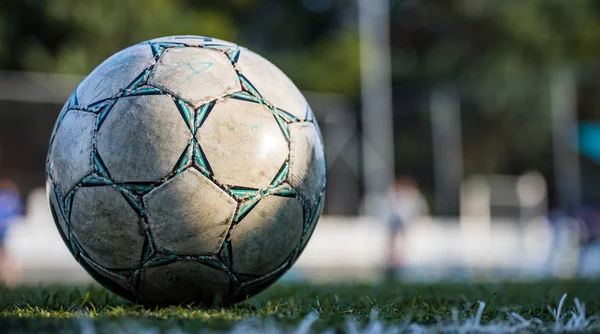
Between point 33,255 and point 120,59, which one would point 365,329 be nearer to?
point 120,59

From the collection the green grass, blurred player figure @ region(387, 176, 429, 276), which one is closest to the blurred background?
blurred player figure @ region(387, 176, 429, 276)

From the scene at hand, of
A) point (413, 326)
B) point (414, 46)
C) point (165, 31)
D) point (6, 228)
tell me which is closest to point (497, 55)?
point (414, 46)

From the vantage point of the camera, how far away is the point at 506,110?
3309cm

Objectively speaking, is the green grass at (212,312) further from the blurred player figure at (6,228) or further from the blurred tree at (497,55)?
the blurred tree at (497,55)

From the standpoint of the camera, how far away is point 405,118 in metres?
28.0

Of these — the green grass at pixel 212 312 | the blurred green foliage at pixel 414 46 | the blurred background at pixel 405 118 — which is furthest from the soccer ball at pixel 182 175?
the blurred green foliage at pixel 414 46

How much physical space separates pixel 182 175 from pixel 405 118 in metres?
25.0

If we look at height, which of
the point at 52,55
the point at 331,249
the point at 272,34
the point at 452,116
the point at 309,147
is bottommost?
the point at 331,249

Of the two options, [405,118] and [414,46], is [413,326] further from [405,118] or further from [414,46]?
[414,46]

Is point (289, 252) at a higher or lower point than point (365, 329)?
higher

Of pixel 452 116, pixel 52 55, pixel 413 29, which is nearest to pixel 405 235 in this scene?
pixel 452 116

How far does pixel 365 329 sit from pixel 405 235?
494 inches

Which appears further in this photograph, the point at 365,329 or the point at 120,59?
the point at 120,59

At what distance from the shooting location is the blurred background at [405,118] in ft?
54.9
